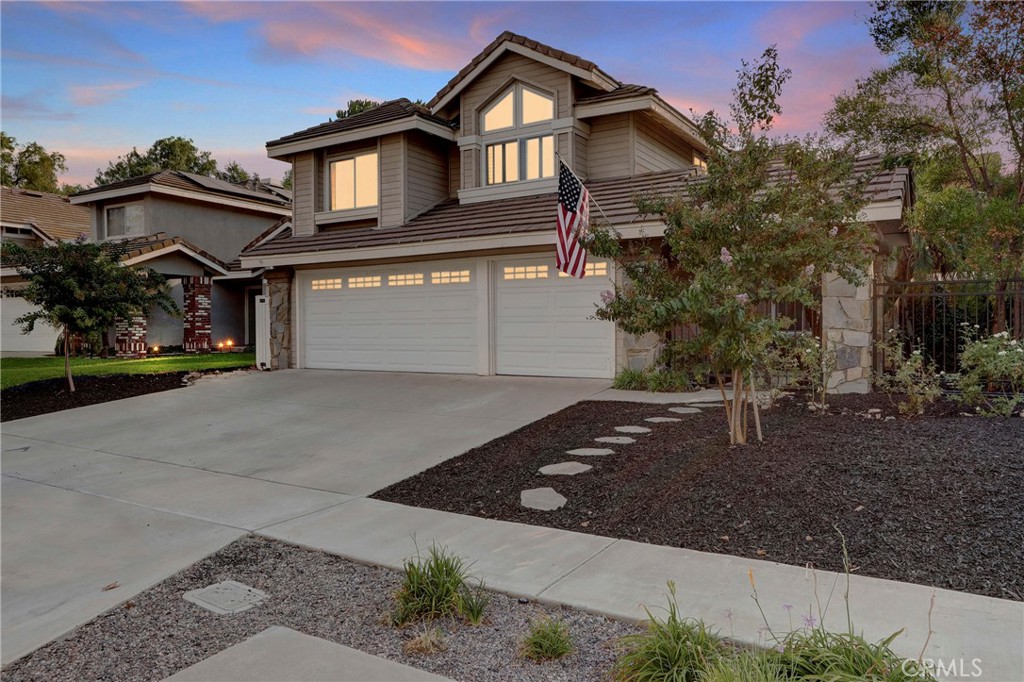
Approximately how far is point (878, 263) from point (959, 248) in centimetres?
627

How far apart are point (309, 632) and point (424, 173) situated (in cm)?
1310

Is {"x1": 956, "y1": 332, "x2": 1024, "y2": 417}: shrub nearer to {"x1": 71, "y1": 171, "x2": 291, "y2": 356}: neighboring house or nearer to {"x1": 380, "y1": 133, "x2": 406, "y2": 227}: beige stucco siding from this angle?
{"x1": 380, "y1": 133, "x2": 406, "y2": 227}: beige stucco siding

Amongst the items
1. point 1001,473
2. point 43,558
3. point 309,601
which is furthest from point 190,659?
point 1001,473

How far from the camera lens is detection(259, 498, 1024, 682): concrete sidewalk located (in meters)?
2.97

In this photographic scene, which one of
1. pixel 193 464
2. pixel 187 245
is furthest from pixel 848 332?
pixel 187 245

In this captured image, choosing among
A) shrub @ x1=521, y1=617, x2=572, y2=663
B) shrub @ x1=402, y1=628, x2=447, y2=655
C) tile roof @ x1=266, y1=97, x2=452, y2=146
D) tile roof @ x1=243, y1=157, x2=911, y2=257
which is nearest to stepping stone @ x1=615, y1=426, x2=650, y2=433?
tile roof @ x1=243, y1=157, x2=911, y2=257

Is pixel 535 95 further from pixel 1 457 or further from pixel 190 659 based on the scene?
pixel 190 659

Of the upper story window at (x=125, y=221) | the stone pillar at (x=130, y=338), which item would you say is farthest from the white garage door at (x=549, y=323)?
the upper story window at (x=125, y=221)

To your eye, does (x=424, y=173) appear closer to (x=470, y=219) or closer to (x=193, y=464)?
(x=470, y=219)

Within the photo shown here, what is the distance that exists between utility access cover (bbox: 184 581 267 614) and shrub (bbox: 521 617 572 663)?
1.73 metres

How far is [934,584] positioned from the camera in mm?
3518

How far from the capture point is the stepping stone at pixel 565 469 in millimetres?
6078

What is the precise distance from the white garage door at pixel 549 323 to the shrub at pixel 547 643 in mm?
8705

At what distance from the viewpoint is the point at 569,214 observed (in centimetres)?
945
